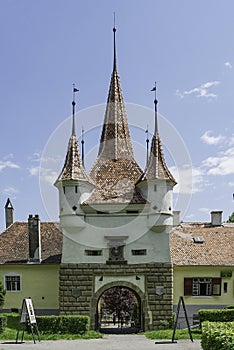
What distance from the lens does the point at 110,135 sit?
1395 inches

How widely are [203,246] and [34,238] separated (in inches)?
469

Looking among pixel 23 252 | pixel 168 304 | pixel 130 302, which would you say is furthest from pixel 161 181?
pixel 130 302

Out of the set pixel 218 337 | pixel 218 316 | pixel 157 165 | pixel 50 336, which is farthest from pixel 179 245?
pixel 218 337

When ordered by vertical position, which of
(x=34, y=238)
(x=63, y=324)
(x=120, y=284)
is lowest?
(x=63, y=324)

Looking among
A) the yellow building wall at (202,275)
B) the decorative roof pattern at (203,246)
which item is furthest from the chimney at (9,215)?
the yellow building wall at (202,275)

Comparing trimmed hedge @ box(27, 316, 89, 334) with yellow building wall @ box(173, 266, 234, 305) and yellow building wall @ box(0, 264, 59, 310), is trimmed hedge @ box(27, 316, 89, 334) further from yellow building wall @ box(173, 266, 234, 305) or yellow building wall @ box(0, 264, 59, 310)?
yellow building wall @ box(173, 266, 234, 305)

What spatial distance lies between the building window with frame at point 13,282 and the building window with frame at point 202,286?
37.1ft

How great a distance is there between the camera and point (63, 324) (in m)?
26.7

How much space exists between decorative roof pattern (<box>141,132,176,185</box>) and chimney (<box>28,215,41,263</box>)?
8231 mm

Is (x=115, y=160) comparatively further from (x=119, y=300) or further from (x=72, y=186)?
(x=119, y=300)

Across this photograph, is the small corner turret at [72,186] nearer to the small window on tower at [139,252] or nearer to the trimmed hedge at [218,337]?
the small window on tower at [139,252]

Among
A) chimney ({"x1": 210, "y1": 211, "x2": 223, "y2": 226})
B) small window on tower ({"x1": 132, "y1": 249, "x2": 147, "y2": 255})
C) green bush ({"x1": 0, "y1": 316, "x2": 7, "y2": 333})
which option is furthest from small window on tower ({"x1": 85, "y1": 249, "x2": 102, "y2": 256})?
chimney ({"x1": 210, "y1": 211, "x2": 223, "y2": 226})

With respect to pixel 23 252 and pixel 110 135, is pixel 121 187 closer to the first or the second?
pixel 110 135

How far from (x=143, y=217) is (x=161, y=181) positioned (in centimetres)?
261
